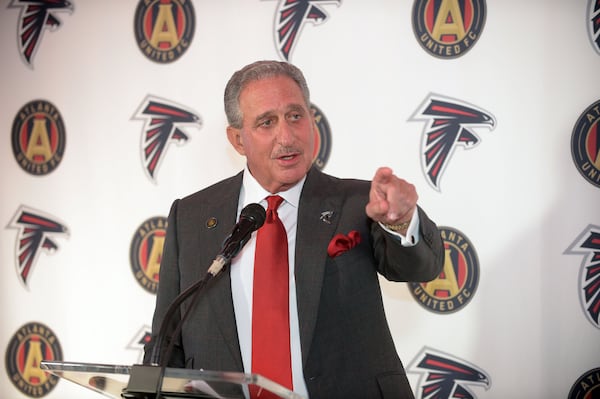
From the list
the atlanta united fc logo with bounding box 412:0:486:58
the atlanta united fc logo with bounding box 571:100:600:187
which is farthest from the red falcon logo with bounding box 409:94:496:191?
the atlanta united fc logo with bounding box 571:100:600:187

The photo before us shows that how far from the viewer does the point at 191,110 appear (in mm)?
2895

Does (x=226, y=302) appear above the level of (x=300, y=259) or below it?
below

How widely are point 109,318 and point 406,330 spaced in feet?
4.36

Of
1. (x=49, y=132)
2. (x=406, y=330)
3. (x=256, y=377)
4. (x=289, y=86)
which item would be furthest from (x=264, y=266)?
(x=49, y=132)

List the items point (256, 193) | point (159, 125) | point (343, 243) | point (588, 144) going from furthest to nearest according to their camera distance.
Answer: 1. point (159, 125)
2. point (588, 144)
3. point (256, 193)
4. point (343, 243)

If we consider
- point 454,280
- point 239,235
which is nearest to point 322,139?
point 454,280

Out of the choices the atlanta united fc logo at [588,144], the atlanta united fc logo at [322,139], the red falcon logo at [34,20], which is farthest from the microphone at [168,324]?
the red falcon logo at [34,20]

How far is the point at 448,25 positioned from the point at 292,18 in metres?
0.64

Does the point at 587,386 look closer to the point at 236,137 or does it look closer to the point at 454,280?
the point at 454,280

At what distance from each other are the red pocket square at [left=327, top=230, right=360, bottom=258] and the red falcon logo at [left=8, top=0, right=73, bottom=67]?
1.98 meters

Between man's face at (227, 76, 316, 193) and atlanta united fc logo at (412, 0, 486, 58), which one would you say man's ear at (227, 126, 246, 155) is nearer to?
man's face at (227, 76, 316, 193)

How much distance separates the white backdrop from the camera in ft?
8.34

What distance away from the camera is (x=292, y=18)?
277 centimetres

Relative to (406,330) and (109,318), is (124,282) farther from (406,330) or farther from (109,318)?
(406,330)
